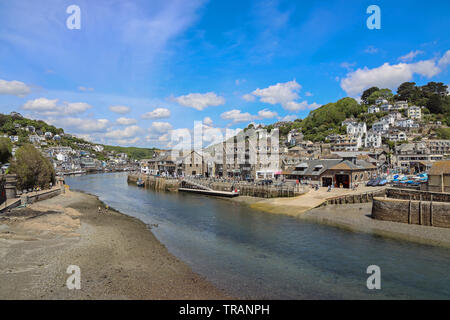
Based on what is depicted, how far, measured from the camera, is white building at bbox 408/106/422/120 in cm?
12200

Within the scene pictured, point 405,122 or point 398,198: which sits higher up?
point 405,122

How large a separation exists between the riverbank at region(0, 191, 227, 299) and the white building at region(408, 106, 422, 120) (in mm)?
141669

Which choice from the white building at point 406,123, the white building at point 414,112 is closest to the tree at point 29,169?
the white building at point 406,123

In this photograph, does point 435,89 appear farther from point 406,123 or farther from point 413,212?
point 413,212

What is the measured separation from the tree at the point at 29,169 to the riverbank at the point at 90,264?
22177 mm

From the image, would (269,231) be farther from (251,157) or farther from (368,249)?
(251,157)

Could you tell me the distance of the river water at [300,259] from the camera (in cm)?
1356

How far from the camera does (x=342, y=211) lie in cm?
3064

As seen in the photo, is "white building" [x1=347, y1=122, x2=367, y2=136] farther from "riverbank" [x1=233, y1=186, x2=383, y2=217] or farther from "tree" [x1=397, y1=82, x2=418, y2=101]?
"riverbank" [x1=233, y1=186, x2=383, y2=217]

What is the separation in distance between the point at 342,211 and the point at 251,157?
30.8 m

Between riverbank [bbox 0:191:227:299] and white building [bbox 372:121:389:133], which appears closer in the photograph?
riverbank [bbox 0:191:227:299]

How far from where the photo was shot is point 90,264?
1554 centimetres

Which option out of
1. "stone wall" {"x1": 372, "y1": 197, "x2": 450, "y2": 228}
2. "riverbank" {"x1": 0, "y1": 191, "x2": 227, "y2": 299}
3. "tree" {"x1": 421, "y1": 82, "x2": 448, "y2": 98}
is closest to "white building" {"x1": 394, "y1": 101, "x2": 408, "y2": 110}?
"tree" {"x1": 421, "y1": 82, "x2": 448, "y2": 98}
